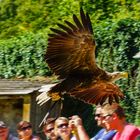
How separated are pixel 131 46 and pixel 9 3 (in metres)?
17.1

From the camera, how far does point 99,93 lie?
25.8 ft

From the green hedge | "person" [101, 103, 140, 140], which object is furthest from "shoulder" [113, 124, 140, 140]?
the green hedge

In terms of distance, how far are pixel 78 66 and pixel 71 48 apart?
285 millimetres

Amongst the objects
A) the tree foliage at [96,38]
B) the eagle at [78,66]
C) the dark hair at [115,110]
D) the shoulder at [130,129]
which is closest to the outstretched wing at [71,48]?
the eagle at [78,66]

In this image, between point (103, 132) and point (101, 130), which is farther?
point (101, 130)

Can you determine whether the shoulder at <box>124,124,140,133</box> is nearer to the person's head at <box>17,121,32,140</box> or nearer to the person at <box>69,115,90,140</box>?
the person at <box>69,115,90,140</box>

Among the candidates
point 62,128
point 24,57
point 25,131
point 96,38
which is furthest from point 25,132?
point 24,57

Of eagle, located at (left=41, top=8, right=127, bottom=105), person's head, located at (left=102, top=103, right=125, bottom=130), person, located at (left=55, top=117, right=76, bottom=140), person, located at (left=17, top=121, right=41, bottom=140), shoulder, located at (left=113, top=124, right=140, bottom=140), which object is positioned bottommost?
person, located at (left=17, top=121, right=41, bottom=140)

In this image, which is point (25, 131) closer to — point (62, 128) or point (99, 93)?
point (62, 128)

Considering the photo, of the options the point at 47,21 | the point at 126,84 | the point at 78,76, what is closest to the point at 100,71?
the point at 78,76

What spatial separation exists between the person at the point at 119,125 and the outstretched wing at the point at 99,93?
1270mm

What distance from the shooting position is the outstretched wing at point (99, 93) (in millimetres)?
7785

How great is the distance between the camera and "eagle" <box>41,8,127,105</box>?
795cm

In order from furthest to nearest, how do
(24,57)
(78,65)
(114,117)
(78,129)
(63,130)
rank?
(24,57), (78,65), (63,130), (78,129), (114,117)
